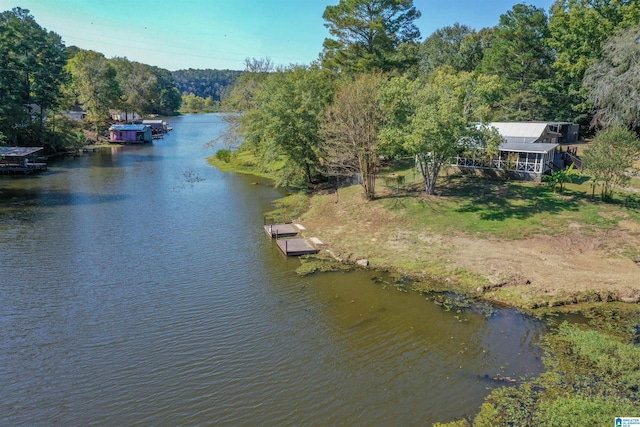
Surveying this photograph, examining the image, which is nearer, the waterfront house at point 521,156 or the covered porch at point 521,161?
the covered porch at point 521,161

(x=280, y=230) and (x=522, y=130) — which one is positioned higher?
(x=522, y=130)

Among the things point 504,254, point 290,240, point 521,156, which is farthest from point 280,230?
point 521,156

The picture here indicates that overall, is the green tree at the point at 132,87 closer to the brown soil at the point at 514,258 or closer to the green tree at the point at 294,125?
the green tree at the point at 294,125

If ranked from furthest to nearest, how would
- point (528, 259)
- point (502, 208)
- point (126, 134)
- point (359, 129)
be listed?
point (126, 134)
point (359, 129)
point (502, 208)
point (528, 259)

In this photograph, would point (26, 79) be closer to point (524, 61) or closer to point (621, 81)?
point (524, 61)

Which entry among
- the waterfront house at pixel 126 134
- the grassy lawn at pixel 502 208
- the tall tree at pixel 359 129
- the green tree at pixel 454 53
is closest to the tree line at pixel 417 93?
the tall tree at pixel 359 129

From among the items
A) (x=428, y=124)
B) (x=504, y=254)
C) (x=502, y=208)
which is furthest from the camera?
(x=502, y=208)
